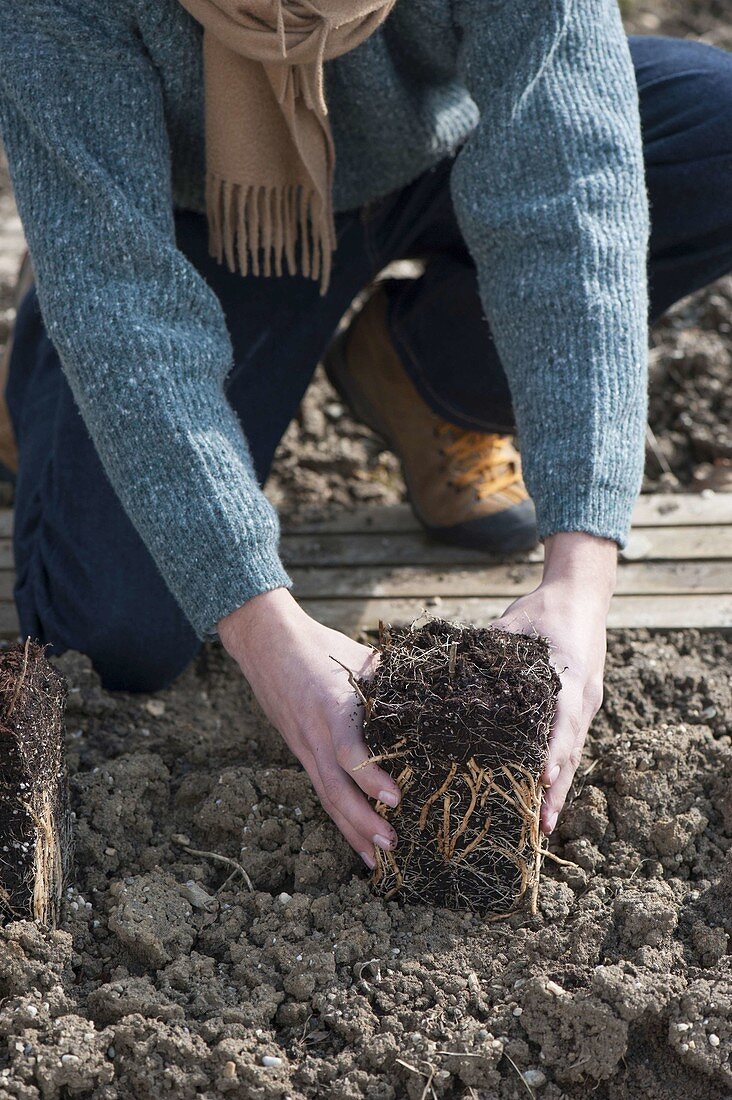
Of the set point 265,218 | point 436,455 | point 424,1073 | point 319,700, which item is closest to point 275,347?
point 265,218

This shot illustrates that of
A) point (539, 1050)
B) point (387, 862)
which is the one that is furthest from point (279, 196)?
point (539, 1050)

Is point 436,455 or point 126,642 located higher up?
point 436,455

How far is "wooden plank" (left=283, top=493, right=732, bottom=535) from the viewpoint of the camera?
2352 millimetres

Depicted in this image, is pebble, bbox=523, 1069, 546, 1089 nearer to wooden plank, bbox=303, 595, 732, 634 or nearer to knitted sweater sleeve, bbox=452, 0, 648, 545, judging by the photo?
knitted sweater sleeve, bbox=452, 0, 648, 545

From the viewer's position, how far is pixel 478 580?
2234 mm

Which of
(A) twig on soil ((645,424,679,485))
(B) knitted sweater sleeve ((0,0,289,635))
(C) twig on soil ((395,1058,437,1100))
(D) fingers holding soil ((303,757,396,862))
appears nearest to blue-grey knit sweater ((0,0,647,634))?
(B) knitted sweater sleeve ((0,0,289,635))

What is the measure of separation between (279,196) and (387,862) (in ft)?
3.34

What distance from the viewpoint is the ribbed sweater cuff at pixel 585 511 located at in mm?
1471

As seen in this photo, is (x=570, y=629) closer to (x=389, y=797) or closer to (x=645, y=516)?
(x=389, y=797)

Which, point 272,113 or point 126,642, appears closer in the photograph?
point 272,113

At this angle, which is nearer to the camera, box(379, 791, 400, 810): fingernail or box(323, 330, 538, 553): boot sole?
box(379, 791, 400, 810): fingernail

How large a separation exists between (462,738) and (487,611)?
866 mm

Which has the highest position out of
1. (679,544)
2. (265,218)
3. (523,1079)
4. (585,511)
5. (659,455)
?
(265,218)

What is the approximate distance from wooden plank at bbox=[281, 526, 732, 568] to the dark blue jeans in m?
0.29
